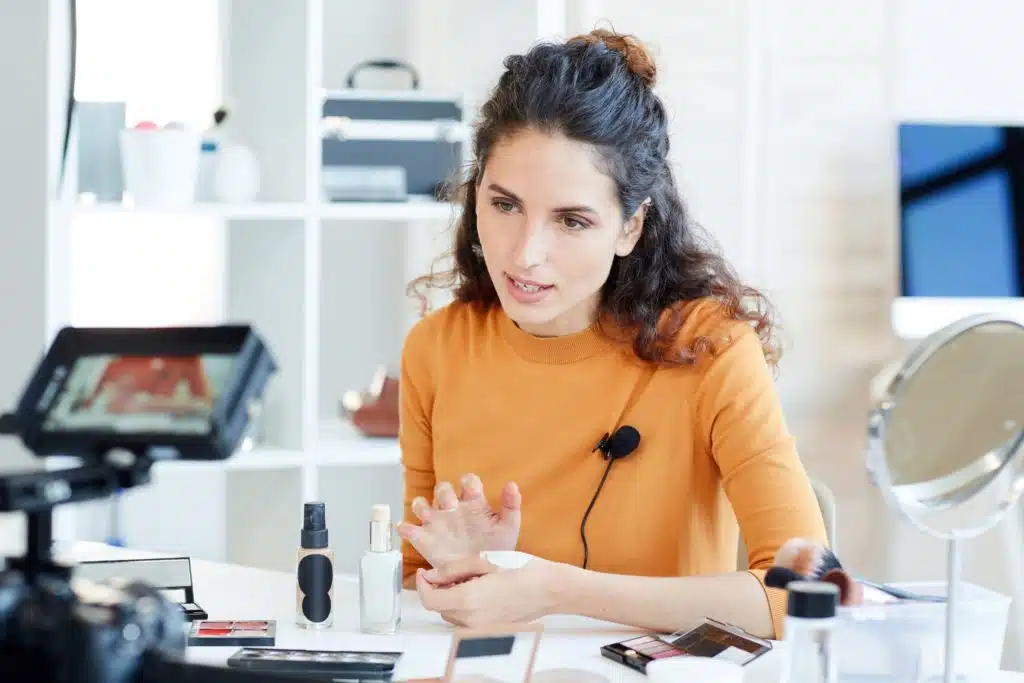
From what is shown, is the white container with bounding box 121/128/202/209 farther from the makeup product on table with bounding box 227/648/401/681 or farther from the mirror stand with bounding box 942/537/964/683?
the mirror stand with bounding box 942/537/964/683

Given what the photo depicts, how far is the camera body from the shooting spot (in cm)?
63

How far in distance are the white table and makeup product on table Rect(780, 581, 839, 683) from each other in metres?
0.23

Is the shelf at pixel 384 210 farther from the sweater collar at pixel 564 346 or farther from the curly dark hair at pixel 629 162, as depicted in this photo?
the sweater collar at pixel 564 346

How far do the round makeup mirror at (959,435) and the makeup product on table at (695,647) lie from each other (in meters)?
0.37

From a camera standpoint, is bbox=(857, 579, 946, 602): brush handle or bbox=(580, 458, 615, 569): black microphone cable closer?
bbox=(857, 579, 946, 602): brush handle

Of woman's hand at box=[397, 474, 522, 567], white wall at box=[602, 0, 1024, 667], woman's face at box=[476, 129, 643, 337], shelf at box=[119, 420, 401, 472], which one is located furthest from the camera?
white wall at box=[602, 0, 1024, 667]

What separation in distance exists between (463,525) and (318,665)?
376mm

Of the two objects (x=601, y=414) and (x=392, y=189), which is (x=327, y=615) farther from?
(x=392, y=189)

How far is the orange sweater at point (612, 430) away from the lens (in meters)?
1.64

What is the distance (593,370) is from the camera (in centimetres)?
176

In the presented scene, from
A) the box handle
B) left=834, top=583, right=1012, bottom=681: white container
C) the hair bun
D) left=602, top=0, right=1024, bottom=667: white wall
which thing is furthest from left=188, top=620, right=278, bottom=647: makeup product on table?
left=602, top=0, right=1024, bottom=667: white wall

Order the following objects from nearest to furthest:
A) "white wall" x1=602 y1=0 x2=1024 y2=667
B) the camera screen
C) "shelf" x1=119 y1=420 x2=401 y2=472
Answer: the camera screen < "shelf" x1=119 y1=420 x2=401 y2=472 < "white wall" x1=602 y1=0 x2=1024 y2=667

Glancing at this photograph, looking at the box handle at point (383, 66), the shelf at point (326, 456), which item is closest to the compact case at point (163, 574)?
the shelf at point (326, 456)

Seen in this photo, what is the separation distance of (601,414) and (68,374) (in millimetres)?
987
